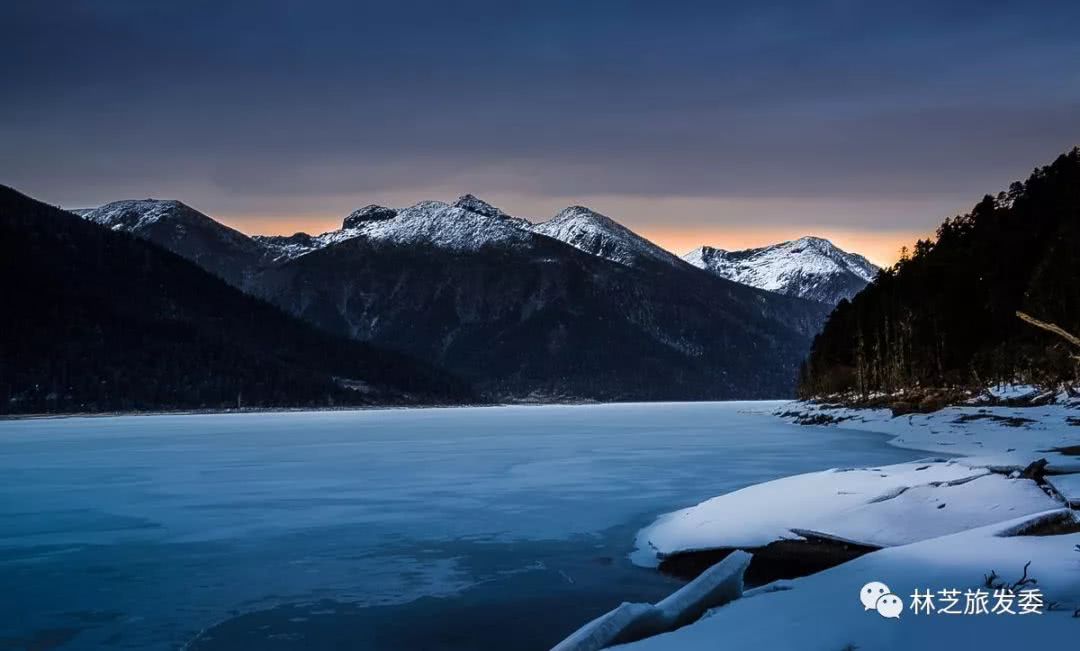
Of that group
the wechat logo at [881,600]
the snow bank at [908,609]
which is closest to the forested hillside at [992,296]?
the snow bank at [908,609]

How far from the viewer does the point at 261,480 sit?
124ft

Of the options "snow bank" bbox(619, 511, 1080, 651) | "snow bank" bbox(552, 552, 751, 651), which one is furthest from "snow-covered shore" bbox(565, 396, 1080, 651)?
"snow bank" bbox(552, 552, 751, 651)

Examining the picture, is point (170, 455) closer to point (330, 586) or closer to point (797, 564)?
point (330, 586)

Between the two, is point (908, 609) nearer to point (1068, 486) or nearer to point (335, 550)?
point (1068, 486)

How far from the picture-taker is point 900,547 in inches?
468

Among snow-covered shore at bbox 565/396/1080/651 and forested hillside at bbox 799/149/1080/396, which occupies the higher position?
forested hillside at bbox 799/149/1080/396

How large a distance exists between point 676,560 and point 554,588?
306cm

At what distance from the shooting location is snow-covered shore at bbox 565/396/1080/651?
8.23 meters

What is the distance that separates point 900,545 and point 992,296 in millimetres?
70992

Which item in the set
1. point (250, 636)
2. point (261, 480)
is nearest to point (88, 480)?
point (261, 480)

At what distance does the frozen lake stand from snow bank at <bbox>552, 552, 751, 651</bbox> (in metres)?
2.68

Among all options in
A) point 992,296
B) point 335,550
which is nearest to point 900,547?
point 335,550

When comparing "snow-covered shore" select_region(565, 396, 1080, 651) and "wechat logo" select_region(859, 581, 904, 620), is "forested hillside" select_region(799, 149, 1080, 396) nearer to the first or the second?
"snow-covered shore" select_region(565, 396, 1080, 651)

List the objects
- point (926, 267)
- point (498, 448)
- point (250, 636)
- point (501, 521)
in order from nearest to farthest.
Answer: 1. point (250, 636)
2. point (501, 521)
3. point (498, 448)
4. point (926, 267)
